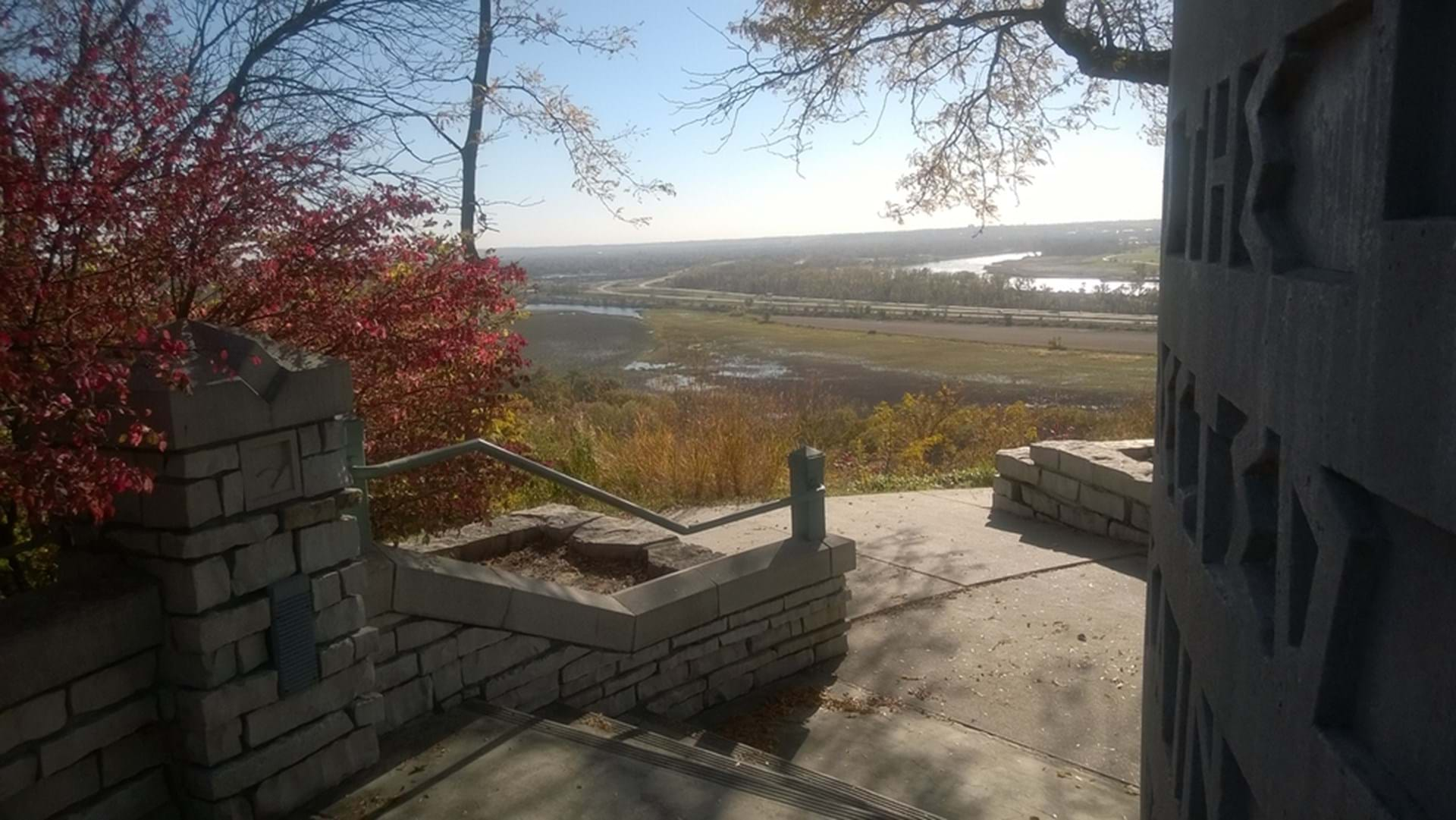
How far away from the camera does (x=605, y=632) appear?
4.98 meters

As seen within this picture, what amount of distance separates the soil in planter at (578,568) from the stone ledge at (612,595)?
→ 55 cm

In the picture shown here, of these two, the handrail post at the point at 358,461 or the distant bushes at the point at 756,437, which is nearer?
the handrail post at the point at 358,461

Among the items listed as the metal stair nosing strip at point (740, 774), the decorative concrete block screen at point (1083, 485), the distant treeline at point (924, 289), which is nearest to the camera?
the metal stair nosing strip at point (740, 774)

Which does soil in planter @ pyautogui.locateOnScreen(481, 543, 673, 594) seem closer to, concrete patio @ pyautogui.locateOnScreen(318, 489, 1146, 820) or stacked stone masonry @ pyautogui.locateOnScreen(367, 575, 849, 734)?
stacked stone masonry @ pyautogui.locateOnScreen(367, 575, 849, 734)

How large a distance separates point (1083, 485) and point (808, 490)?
3952 mm

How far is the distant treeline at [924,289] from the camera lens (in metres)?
66.7

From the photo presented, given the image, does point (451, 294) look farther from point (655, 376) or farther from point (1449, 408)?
point (655, 376)

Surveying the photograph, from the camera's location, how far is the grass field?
86.0 ft

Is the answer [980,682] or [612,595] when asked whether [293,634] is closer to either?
[612,595]

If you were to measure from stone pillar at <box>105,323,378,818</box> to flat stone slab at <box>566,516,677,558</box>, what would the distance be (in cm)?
257

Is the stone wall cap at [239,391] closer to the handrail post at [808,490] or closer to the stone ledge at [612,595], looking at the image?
the stone ledge at [612,595]

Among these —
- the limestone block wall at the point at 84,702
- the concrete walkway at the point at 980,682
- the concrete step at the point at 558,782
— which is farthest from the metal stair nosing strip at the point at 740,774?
the limestone block wall at the point at 84,702

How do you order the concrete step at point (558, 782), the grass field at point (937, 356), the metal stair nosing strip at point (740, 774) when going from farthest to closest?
1. the grass field at point (937, 356)
2. the metal stair nosing strip at point (740, 774)
3. the concrete step at point (558, 782)

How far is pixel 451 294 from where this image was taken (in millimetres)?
4809
